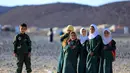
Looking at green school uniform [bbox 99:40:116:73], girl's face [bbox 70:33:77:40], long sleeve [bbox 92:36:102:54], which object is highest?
girl's face [bbox 70:33:77:40]

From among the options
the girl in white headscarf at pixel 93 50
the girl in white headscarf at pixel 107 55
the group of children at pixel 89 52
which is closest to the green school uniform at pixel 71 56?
the group of children at pixel 89 52

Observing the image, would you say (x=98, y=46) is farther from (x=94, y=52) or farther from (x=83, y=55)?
(x=83, y=55)

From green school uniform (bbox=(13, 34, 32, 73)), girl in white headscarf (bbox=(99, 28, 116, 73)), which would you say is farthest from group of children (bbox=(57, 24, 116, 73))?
green school uniform (bbox=(13, 34, 32, 73))

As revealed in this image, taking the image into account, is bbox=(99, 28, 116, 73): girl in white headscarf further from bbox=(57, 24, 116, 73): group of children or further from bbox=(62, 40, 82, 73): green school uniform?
bbox=(62, 40, 82, 73): green school uniform

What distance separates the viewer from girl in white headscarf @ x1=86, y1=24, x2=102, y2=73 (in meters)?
8.17

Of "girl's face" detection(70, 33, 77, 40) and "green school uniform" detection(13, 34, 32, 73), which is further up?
"girl's face" detection(70, 33, 77, 40)

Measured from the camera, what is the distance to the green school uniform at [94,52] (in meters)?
8.20

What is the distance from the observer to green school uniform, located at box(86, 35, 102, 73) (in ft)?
26.9

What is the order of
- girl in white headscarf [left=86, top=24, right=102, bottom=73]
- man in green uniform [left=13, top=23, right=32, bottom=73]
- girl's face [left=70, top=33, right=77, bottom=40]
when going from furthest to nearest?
1. man in green uniform [left=13, top=23, right=32, bottom=73]
2. girl's face [left=70, top=33, right=77, bottom=40]
3. girl in white headscarf [left=86, top=24, right=102, bottom=73]

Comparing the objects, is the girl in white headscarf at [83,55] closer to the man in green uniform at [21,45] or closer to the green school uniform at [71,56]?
the green school uniform at [71,56]

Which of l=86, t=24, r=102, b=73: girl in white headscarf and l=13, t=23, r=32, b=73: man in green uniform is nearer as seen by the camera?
l=86, t=24, r=102, b=73: girl in white headscarf

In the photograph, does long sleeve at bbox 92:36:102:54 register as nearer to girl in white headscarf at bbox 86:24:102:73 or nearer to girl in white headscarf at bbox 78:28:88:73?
girl in white headscarf at bbox 86:24:102:73

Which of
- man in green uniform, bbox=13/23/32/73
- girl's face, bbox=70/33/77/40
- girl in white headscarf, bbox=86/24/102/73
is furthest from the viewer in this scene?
man in green uniform, bbox=13/23/32/73

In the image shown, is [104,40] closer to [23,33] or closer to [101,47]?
[101,47]
